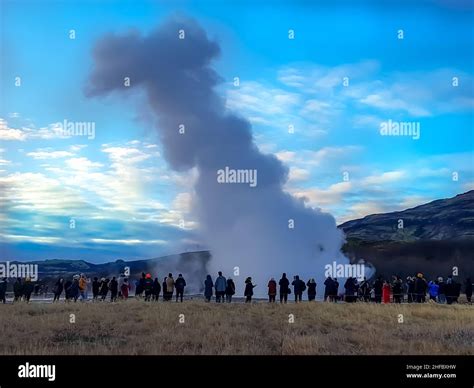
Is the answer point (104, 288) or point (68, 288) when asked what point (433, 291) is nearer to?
point (104, 288)

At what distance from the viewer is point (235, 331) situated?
11633mm

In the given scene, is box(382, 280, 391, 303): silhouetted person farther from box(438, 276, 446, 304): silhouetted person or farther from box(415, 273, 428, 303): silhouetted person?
box(438, 276, 446, 304): silhouetted person

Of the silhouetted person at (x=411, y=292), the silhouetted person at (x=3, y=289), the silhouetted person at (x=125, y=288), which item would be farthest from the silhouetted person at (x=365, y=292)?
the silhouetted person at (x=3, y=289)

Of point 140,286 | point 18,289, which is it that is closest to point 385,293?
point 140,286

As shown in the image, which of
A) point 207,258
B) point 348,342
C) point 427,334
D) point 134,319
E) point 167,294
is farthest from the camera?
point 207,258

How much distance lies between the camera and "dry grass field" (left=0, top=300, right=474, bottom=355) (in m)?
9.21

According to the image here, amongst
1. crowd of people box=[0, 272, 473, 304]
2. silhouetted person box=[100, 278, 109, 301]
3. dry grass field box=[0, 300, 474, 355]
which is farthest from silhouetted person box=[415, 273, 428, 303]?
silhouetted person box=[100, 278, 109, 301]

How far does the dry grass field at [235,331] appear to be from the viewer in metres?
9.21

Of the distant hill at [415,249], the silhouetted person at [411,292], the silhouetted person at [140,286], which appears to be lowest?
the silhouetted person at [411,292]

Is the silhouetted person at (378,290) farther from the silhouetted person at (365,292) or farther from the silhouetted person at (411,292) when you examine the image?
the silhouetted person at (411,292)
